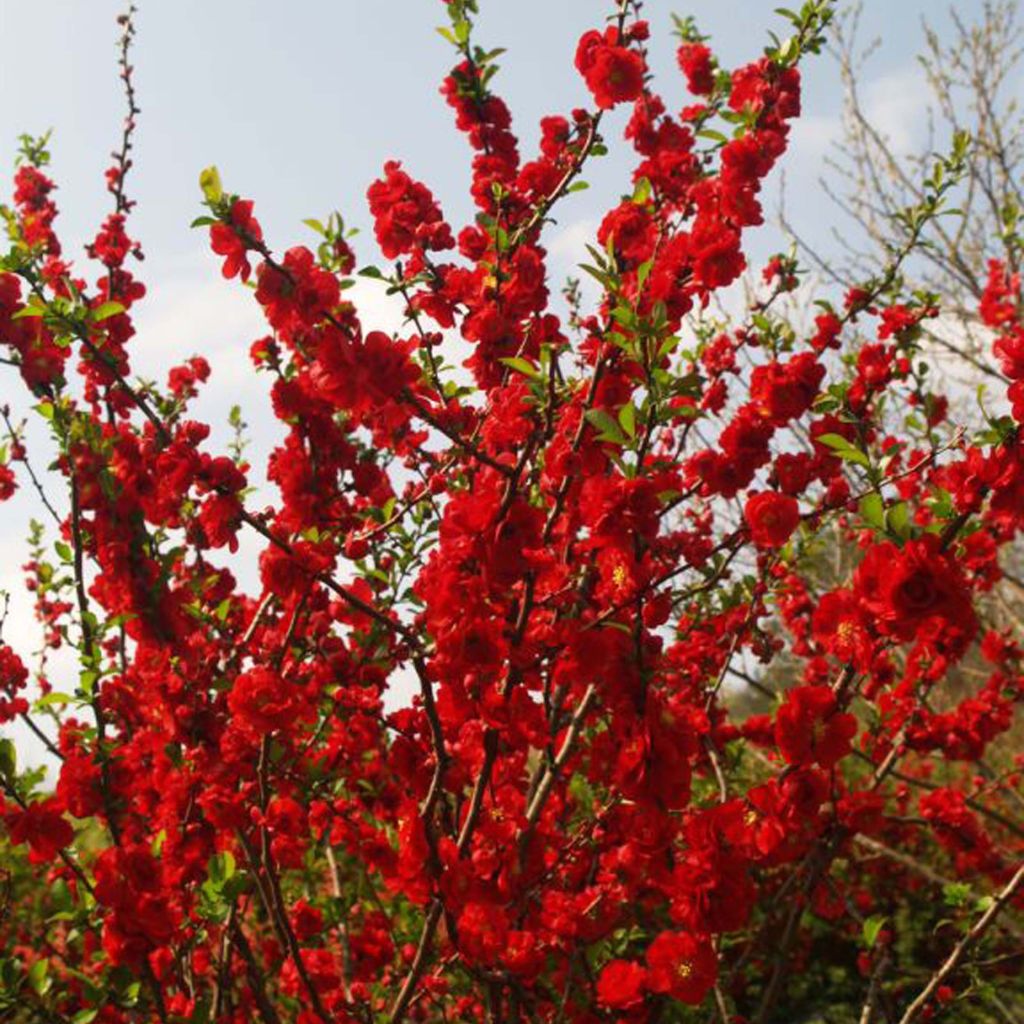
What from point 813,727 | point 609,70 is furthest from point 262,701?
point 609,70

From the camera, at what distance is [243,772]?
7.59ft

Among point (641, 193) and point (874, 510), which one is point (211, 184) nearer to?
point (641, 193)

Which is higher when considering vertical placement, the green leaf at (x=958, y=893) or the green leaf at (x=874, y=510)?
the green leaf at (x=874, y=510)

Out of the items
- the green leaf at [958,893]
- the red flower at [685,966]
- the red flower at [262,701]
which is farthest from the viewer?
the green leaf at [958,893]

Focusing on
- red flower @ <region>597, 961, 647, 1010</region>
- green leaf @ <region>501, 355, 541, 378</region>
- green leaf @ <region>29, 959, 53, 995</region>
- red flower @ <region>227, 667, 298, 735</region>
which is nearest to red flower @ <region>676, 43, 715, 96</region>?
green leaf @ <region>501, 355, 541, 378</region>

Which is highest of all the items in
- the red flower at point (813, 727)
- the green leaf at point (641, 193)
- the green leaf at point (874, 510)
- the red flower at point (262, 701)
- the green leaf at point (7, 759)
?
the green leaf at point (641, 193)

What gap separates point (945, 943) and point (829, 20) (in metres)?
6.10

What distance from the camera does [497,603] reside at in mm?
1864

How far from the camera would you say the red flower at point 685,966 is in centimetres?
176

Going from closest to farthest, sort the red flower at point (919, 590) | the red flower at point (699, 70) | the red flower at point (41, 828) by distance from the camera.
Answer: the red flower at point (919, 590) → the red flower at point (41, 828) → the red flower at point (699, 70)

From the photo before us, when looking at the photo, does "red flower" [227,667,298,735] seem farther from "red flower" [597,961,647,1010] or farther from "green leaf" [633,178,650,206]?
"green leaf" [633,178,650,206]

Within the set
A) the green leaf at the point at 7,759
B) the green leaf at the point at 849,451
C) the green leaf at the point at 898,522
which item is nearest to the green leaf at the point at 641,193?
the green leaf at the point at 849,451

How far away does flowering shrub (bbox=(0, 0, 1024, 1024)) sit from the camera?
1.67m

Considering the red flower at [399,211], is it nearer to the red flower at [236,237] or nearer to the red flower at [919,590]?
the red flower at [236,237]
